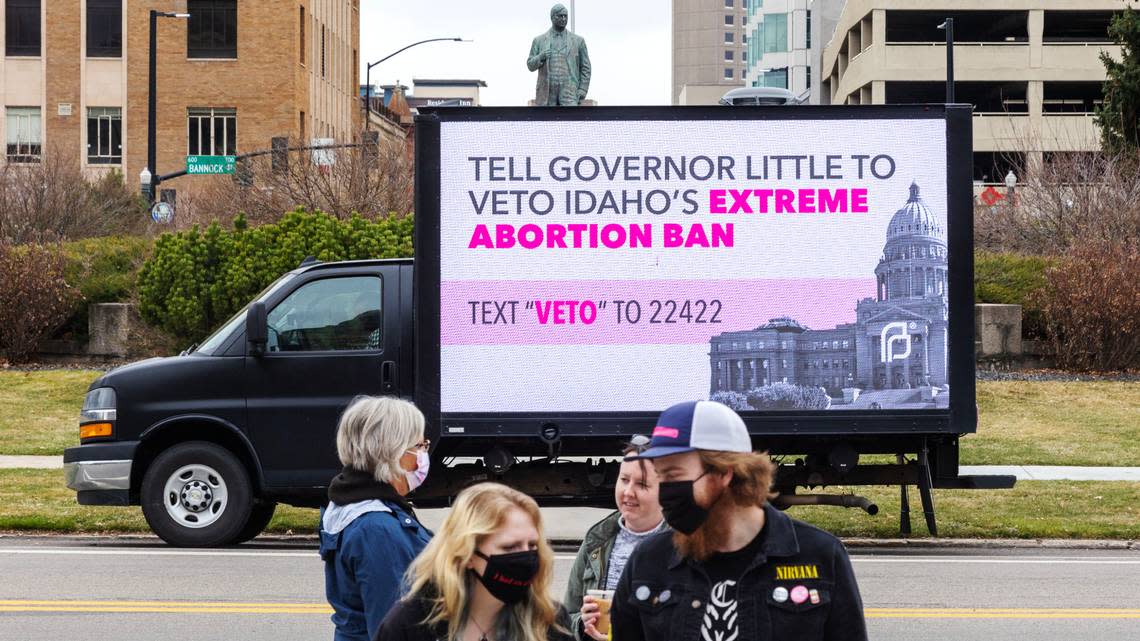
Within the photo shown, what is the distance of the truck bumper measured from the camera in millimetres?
12141

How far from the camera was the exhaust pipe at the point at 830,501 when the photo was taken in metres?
11.8

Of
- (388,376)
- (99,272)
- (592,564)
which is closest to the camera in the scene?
(592,564)

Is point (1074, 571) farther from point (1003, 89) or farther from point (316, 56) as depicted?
point (1003, 89)

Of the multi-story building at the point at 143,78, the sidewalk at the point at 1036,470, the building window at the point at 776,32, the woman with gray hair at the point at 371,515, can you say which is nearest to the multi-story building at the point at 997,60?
the multi-story building at the point at 143,78

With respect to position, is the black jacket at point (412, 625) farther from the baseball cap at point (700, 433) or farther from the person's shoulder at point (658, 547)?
the baseball cap at point (700, 433)

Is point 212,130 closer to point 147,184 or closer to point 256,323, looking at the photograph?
point 147,184

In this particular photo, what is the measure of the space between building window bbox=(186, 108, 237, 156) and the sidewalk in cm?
4616

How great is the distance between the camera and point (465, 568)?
3947 millimetres

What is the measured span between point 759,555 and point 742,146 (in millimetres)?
8200

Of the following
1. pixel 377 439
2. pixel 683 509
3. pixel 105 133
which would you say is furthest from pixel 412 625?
pixel 105 133

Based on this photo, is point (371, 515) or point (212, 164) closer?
point (371, 515)

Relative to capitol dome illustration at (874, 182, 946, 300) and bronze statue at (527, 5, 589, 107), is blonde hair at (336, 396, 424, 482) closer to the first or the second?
capitol dome illustration at (874, 182, 946, 300)

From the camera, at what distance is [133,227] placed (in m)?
41.5

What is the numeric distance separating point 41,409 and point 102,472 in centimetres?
1018
